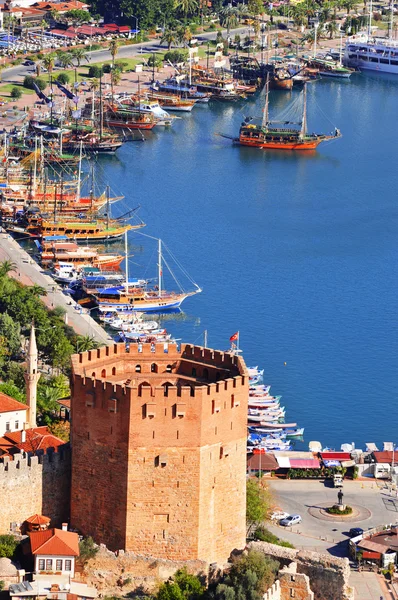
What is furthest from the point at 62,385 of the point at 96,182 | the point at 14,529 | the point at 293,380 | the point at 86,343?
the point at 96,182

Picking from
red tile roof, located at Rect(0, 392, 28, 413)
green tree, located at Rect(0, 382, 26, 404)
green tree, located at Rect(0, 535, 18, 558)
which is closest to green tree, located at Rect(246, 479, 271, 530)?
red tile roof, located at Rect(0, 392, 28, 413)

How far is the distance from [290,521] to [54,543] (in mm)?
19652

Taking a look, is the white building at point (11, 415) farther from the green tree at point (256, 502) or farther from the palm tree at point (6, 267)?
the palm tree at point (6, 267)

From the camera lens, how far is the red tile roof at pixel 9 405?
87750 mm

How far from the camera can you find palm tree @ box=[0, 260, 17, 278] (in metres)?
130

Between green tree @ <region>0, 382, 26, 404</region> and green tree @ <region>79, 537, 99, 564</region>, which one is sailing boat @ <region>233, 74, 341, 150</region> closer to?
green tree @ <region>0, 382, 26, 404</region>

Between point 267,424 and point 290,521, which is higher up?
point 267,424

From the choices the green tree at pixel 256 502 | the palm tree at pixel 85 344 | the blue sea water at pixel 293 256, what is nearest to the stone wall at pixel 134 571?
the green tree at pixel 256 502

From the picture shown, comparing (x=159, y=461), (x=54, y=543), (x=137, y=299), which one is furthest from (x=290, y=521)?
(x=137, y=299)

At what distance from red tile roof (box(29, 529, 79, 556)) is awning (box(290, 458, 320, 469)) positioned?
26109mm

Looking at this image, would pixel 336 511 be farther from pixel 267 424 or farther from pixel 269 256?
pixel 269 256

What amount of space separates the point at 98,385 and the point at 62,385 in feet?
108

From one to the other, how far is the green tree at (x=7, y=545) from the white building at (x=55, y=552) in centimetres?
78

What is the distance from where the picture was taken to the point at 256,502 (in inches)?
3270
